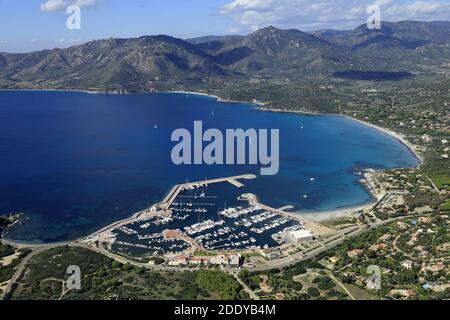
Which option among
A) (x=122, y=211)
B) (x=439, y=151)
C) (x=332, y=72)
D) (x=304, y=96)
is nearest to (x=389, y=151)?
(x=439, y=151)

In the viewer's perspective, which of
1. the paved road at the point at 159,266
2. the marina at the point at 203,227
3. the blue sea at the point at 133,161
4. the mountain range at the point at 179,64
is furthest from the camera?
the mountain range at the point at 179,64

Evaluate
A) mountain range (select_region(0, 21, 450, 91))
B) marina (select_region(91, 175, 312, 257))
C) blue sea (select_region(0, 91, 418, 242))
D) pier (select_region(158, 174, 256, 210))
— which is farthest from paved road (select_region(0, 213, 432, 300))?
mountain range (select_region(0, 21, 450, 91))

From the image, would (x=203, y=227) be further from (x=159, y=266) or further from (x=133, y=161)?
(x=133, y=161)

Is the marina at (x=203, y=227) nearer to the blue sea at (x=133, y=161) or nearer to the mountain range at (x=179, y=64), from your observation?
the blue sea at (x=133, y=161)

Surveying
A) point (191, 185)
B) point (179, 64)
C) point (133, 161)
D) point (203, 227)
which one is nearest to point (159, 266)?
point (203, 227)

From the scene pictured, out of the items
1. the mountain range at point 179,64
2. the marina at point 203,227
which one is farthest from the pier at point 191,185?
the mountain range at point 179,64

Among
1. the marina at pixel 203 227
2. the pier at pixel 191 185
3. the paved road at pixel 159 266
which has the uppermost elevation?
the pier at pixel 191 185

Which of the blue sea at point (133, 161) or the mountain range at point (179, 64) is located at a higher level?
the mountain range at point (179, 64)
